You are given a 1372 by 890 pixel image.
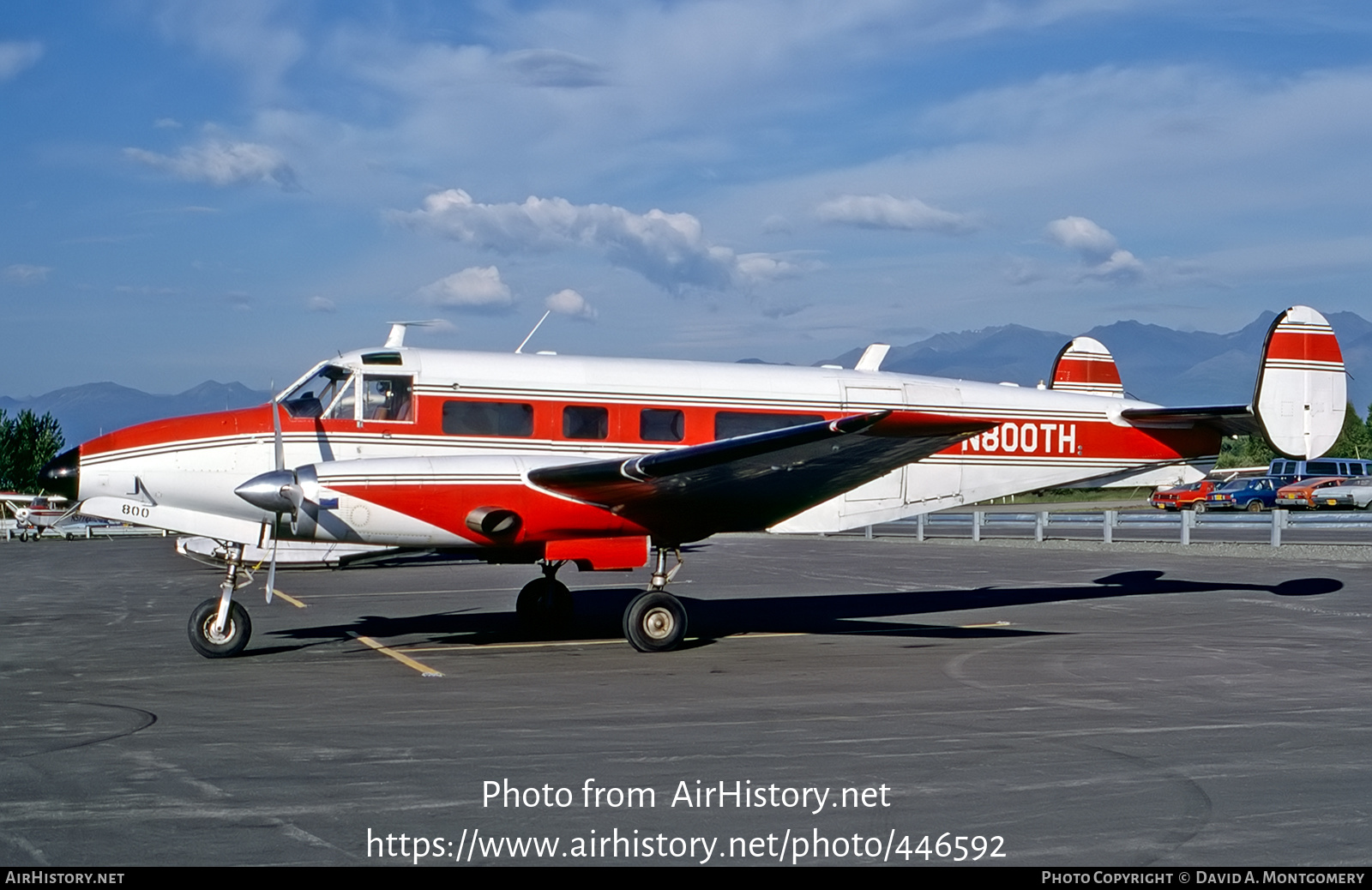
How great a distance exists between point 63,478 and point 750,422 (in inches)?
315

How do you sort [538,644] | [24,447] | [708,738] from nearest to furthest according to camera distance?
[708,738] → [538,644] → [24,447]

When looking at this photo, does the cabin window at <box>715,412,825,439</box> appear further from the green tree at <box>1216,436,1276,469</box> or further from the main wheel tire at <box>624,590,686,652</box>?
the green tree at <box>1216,436,1276,469</box>

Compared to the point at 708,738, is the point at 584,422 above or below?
above

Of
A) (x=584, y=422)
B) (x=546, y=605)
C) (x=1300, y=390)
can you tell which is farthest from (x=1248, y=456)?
(x=584, y=422)

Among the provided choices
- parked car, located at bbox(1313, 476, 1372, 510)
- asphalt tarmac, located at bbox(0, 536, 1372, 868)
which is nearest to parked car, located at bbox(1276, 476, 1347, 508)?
parked car, located at bbox(1313, 476, 1372, 510)

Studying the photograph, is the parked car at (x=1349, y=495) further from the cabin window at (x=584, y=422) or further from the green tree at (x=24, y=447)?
the green tree at (x=24, y=447)

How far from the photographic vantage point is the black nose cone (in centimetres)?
1362

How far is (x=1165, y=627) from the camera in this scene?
53.4 feet

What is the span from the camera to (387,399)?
575 inches

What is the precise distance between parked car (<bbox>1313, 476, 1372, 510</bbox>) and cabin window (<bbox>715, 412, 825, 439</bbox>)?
42.7m

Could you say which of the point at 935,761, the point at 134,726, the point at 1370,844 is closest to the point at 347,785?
the point at 134,726

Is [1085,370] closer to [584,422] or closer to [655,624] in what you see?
[584,422]
